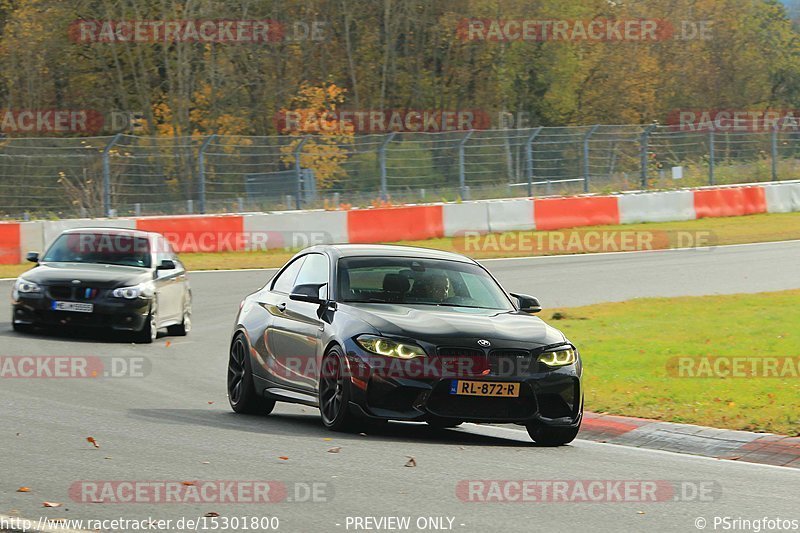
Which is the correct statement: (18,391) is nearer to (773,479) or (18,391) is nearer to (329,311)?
(329,311)

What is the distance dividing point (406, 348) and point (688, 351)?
20.0 ft

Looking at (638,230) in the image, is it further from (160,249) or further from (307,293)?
(307,293)

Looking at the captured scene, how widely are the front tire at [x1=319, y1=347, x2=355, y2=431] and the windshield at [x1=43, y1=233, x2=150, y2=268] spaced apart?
8.25 metres

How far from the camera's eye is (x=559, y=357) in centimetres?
1016

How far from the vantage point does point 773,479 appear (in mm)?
8750

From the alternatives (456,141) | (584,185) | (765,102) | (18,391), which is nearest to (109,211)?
(456,141)

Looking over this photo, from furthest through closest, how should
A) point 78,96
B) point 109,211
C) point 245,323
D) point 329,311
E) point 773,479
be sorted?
point 78,96, point 109,211, point 245,323, point 329,311, point 773,479

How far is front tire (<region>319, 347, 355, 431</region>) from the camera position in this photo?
9945 mm

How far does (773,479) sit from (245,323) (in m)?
5.01

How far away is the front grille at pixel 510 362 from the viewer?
9836 millimetres
